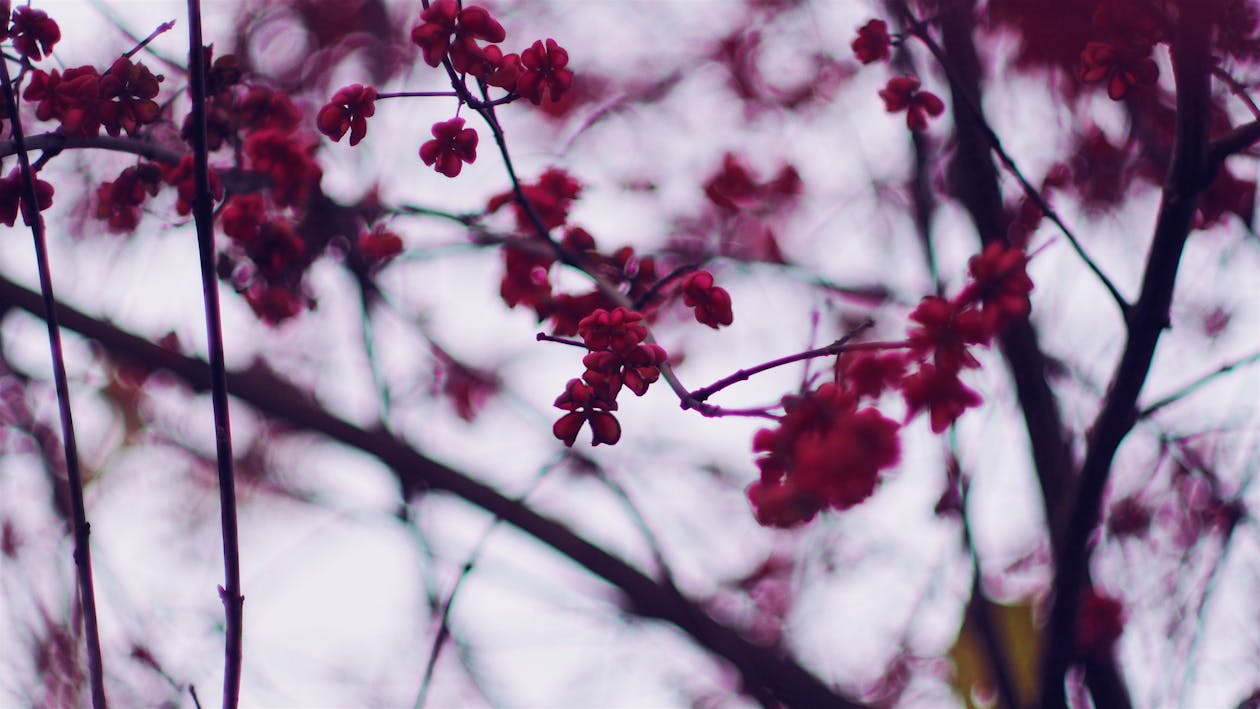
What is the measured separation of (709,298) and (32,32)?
141 centimetres

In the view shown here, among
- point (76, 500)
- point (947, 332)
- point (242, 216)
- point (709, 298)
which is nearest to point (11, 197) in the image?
point (242, 216)

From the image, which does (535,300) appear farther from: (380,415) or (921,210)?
(921,210)

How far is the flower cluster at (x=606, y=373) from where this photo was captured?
4.91 ft

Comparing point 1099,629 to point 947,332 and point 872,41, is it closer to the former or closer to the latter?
point 947,332

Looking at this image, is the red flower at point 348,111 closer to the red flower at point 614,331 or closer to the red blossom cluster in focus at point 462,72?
the red blossom cluster in focus at point 462,72

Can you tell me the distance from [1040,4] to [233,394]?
3.22 metres

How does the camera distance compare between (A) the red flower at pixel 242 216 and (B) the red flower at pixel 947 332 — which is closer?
(B) the red flower at pixel 947 332

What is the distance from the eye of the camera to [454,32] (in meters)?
1.60

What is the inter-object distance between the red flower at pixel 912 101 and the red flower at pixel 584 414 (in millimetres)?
1163

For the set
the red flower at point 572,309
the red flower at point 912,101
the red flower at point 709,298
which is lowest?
the red flower at point 709,298

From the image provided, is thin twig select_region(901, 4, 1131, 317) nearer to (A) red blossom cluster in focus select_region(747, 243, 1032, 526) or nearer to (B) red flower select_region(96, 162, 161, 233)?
(A) red blossom cluster in focus select_region(747, 243, 1032, 526)

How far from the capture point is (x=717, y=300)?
182cm

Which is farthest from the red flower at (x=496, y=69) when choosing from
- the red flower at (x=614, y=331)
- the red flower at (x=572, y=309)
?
the red flower at (x=572, y=309)

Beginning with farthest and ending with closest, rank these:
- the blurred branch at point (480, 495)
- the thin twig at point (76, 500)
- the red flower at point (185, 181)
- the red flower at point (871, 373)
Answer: the blurred branch at point (480, 495)
the red flower at point (185, 181)
the red flower at point (871, 373)
the thin twig at point (76, 500)
